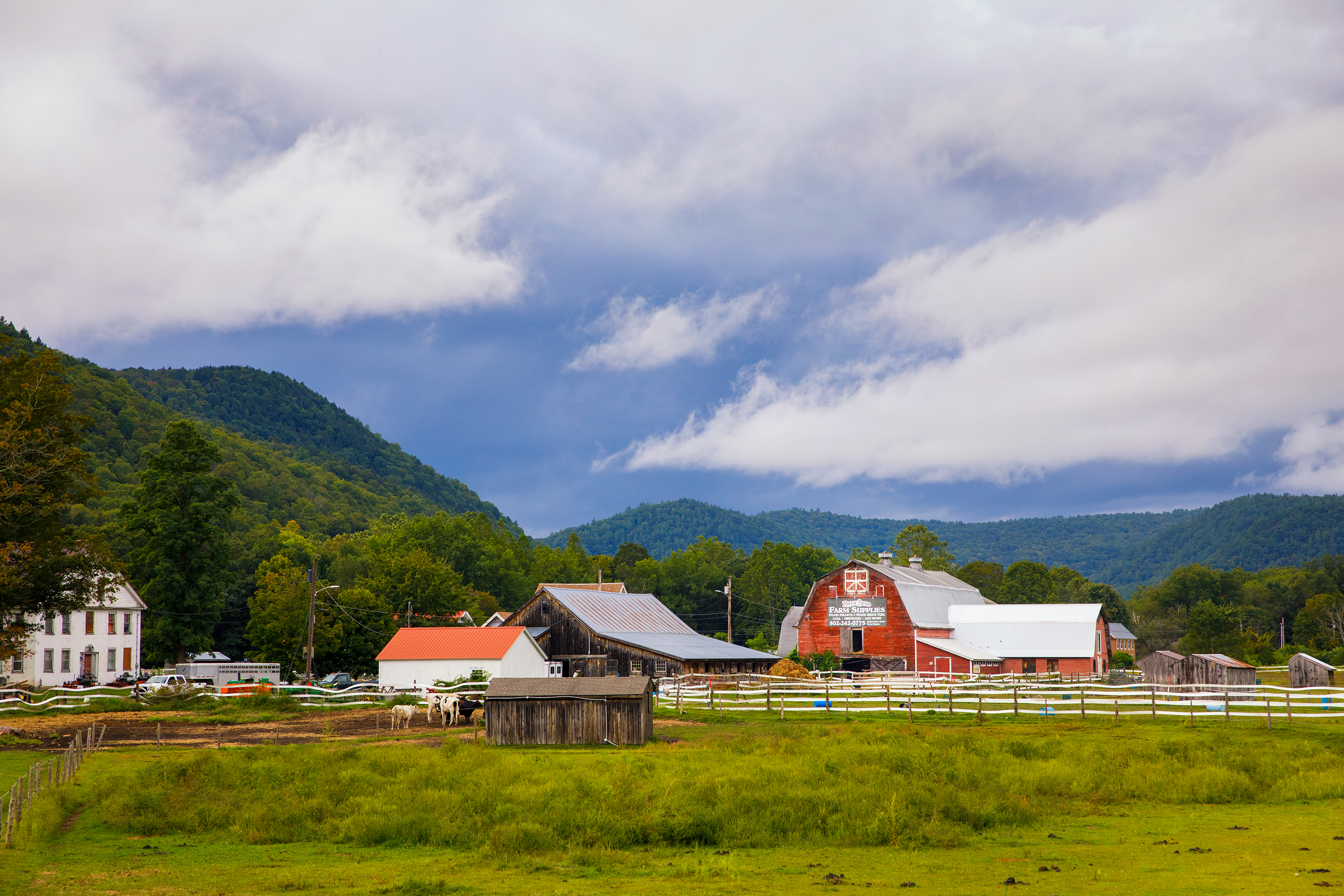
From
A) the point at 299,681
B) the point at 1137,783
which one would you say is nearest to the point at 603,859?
the point at 1137,783

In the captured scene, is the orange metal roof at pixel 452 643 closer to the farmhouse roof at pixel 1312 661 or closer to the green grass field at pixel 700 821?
the green grass field at pixel 700 821

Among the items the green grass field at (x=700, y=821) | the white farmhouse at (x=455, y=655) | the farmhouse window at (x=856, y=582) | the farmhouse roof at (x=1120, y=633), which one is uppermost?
the farmhouse window at (x=856, y=582)

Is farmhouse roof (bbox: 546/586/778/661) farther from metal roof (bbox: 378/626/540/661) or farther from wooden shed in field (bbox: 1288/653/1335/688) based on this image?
wooden shed in field (bbox: 1288/653/1335/688)

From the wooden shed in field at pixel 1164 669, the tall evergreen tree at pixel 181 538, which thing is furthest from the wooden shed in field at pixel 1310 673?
the tall evergreen tree at pixel 181 538

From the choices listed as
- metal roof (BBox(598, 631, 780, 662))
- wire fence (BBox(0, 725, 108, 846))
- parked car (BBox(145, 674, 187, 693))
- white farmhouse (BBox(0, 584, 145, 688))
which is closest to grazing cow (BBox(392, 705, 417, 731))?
wire fence (BBox(0, 725, 108, 846))

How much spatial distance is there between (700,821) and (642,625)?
47320mm

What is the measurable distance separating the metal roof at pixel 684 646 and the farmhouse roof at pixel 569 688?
2546cm

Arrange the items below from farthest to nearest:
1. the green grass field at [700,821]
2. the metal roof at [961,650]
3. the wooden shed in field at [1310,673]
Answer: the metal roof at [961,650] → the wooden shed in field at [1310,673] → the green grass field at [700,821]

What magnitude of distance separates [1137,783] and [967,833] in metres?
5.99

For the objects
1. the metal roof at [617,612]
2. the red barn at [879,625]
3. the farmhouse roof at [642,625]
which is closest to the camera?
the farmhouse roof at [642,625]

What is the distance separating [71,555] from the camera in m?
36.6

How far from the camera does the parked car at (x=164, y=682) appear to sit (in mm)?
47797

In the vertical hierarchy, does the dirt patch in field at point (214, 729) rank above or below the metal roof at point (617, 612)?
below

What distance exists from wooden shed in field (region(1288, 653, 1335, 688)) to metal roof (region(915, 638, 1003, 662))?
16.3 m
